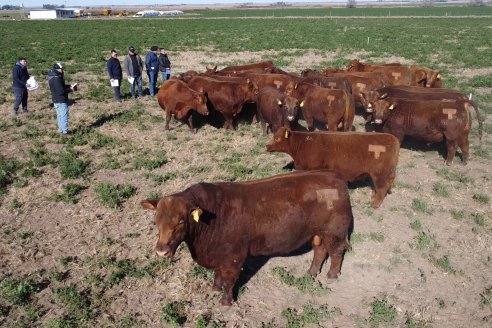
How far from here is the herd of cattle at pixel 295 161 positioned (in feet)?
16.3

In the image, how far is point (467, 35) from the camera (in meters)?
34.4

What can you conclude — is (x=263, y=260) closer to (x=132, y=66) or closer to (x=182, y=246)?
(x=182, y=246)

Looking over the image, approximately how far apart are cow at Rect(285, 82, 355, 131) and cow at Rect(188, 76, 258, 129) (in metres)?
1.14

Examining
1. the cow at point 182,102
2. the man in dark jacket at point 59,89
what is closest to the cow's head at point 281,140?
the cow at point 182,102

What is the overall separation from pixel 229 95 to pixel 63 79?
4.39m

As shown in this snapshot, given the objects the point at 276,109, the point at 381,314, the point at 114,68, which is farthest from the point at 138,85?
the point at 381,314

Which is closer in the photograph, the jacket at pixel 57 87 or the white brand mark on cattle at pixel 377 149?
the white brand mark on cattle at pixel 377 149

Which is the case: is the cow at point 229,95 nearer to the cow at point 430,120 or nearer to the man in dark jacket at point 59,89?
the man in dark jacket at point 59,89

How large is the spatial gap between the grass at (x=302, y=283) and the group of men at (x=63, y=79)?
7363mm

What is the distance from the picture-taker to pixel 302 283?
5.70 meters

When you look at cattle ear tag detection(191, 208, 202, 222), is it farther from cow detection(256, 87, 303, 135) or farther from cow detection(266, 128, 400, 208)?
cow detection(256, 87, 303, 135)

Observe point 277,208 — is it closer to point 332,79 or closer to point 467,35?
point 332,79

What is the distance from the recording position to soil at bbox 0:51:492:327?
5.28m

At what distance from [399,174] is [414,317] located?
13.7 ft
